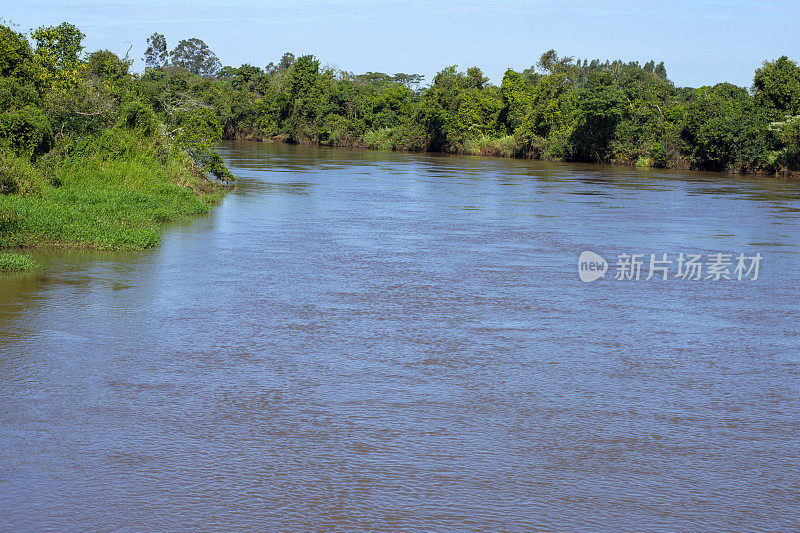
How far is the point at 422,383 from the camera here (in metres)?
7.31

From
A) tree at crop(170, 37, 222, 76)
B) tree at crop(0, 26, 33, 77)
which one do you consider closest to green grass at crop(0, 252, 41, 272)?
tree at crop(0, 26, 33, 77)

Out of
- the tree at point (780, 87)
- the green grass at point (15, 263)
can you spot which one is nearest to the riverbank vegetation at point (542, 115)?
the tree at point (780, 87)

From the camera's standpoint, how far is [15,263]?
35.9 feet

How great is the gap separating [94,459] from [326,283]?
6.03m

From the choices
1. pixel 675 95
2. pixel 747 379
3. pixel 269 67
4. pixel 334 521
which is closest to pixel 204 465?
pixel 334 521

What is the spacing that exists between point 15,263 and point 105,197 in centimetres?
464

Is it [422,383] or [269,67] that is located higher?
[269,67]

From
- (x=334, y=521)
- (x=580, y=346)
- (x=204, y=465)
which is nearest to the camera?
(x=334, y=521)

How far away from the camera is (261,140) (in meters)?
66.8

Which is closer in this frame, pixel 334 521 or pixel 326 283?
pixel 334 521

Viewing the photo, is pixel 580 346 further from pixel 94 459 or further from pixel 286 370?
pixel 94 459

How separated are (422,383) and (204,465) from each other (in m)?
2.33

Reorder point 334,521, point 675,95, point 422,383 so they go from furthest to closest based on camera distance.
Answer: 1. point 675,95
2. point 422,383
3. point 334,521

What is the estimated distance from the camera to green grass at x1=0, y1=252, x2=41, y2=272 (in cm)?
1090
